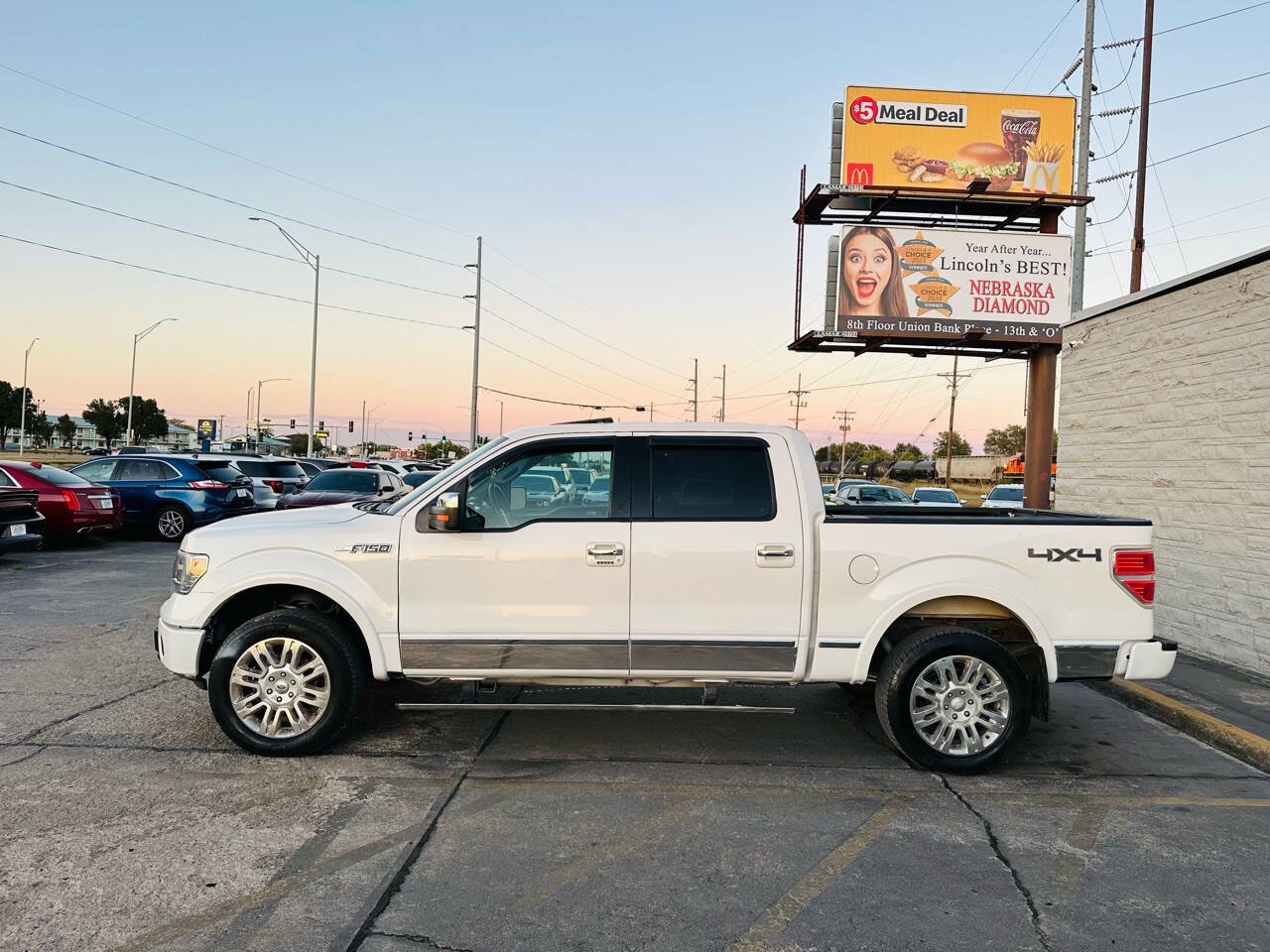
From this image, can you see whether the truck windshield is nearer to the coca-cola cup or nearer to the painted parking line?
the painted parking line

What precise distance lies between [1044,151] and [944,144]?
2150mm

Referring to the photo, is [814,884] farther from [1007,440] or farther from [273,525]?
[1007,440]

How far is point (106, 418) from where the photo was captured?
4072 inches

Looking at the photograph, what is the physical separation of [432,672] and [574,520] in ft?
3.97

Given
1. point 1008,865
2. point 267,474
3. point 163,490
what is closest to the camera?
point 1008,865

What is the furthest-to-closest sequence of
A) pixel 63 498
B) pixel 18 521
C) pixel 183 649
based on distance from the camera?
pixel 63 498, pixel 18 521, pixel 183 649

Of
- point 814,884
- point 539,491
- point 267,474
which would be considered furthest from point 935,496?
point 814,884

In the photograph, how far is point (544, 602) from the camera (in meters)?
5.18

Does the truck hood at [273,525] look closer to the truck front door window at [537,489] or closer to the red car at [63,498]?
the truck front door window at [537,489]

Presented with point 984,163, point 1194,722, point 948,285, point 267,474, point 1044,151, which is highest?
point 1044,151

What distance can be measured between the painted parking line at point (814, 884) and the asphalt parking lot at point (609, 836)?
0.01 metres

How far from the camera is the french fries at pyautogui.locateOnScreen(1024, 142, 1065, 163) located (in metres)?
18.9

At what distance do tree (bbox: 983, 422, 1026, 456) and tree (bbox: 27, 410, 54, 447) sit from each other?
4597 inches

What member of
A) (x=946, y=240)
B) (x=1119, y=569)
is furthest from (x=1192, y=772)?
(x=946, y=240)
